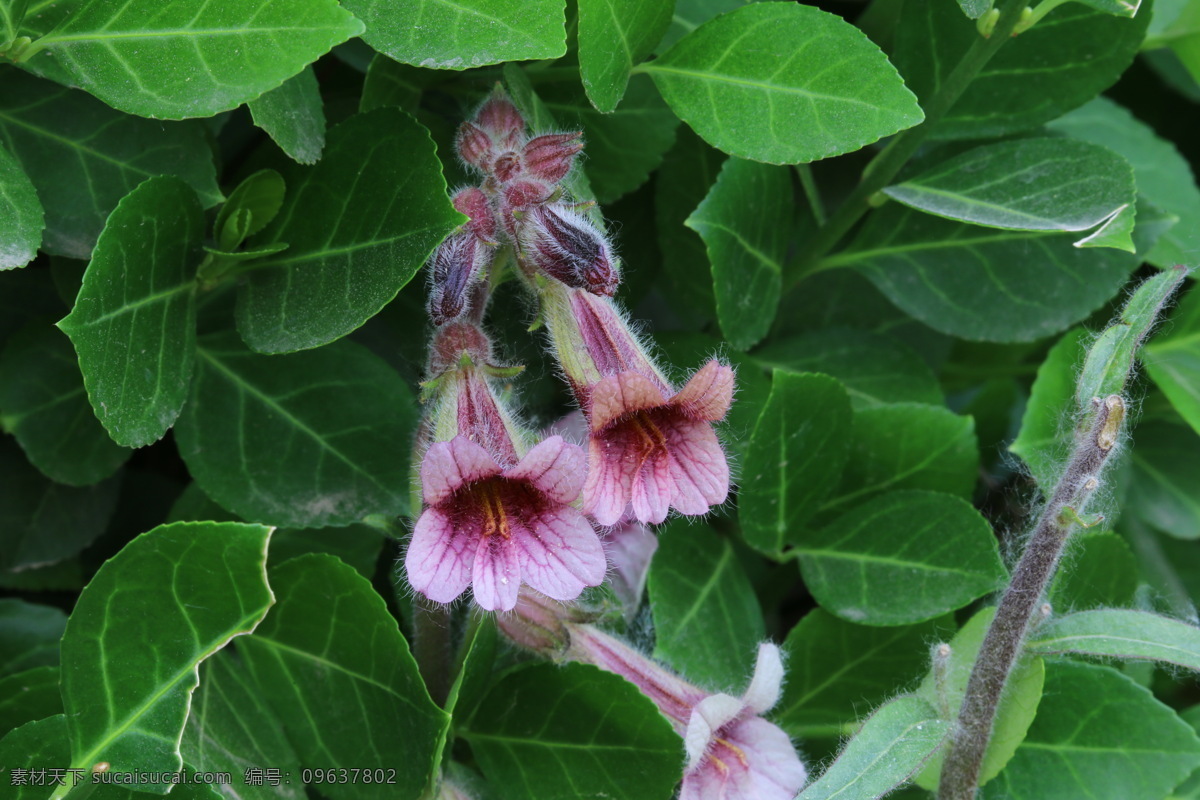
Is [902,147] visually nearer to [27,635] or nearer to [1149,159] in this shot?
[1149,159]

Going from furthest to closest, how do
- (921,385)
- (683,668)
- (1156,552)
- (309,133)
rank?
1. (1156,552)
2. (921,385)
3. (683,668)
4. (309,133)

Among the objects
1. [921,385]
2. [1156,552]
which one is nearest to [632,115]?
[921,385]

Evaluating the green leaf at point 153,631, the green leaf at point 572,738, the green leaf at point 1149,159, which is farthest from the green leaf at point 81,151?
the green leaf at point 1149,159

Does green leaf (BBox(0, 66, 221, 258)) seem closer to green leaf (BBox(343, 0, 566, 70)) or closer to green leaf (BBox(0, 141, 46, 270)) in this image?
green leaf (BBox(0, 141, 46, 270))

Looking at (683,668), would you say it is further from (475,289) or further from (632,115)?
(632,115)

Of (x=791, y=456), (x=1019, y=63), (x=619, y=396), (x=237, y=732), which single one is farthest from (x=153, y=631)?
(x=1019, y=63)

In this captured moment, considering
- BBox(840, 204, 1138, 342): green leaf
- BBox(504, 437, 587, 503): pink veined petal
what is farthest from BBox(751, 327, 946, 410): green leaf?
BBox(504, 437, 587, 503): pink veined petal
